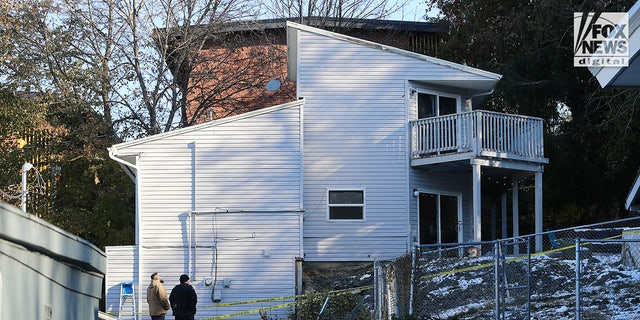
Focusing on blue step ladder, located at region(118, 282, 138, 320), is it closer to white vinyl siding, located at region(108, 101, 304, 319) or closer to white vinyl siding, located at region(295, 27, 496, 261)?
white vinyl siding, located at region(108, 101, 304, 319)

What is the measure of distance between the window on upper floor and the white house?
0.04m

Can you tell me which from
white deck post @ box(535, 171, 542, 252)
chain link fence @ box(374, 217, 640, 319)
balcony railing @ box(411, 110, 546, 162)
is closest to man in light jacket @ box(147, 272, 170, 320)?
chain link fence @ box(374, 217, 640, 319)

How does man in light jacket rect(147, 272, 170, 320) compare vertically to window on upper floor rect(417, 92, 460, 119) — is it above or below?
below

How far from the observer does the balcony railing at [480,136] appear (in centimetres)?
2595

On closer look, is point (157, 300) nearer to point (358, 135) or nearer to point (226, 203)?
point (226, 203)

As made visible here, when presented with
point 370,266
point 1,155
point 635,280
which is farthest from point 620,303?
point 1,155

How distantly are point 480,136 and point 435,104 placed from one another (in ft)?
9.51

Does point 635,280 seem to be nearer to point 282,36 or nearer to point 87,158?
point 87,158

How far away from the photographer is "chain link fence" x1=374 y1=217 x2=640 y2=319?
1642 cm

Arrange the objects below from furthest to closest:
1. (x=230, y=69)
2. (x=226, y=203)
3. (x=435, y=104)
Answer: (x=230, y=69) → (x=435, y=104) → (x=226, y=203)

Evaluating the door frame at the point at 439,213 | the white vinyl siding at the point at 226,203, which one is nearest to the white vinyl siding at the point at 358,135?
the door frame at the point at 439,213

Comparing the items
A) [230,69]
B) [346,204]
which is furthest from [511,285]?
[230,69]

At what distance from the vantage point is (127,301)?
2481 cm

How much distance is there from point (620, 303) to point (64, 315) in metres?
12.1
